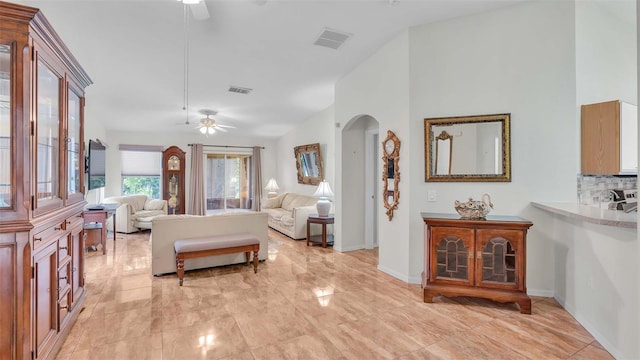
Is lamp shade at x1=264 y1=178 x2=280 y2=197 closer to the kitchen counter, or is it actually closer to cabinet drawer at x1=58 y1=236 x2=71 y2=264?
cabinet drawer at x1=58 y1=236 x2=71 y2=264

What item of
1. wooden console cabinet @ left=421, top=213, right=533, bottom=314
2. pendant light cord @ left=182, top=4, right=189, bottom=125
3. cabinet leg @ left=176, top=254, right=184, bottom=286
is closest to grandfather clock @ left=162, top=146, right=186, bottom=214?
pendant light cord @ left=182, top=4, right=189, bottom=125

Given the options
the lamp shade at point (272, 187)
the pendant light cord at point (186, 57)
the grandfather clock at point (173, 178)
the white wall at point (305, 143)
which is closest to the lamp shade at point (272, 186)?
the lamp shade at point (272, 187)

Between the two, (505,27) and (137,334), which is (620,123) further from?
(137,334)

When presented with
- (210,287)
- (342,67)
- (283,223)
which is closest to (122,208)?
(283,223)

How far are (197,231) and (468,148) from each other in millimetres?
3492

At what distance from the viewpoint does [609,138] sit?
276 cm

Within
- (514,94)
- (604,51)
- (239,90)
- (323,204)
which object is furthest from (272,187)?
(604,51)

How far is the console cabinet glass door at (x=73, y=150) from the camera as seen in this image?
8.10 feet

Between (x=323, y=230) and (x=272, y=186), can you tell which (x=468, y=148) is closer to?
(x=323, y=230)

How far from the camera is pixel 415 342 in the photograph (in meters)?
2.31

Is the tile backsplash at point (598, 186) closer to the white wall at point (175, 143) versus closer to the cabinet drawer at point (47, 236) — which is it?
the cabinet drawer at point (47, 236)

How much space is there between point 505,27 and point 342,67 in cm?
210

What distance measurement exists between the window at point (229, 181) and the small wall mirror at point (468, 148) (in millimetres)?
6507

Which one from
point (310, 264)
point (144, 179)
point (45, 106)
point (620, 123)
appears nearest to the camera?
point (45, 106)
